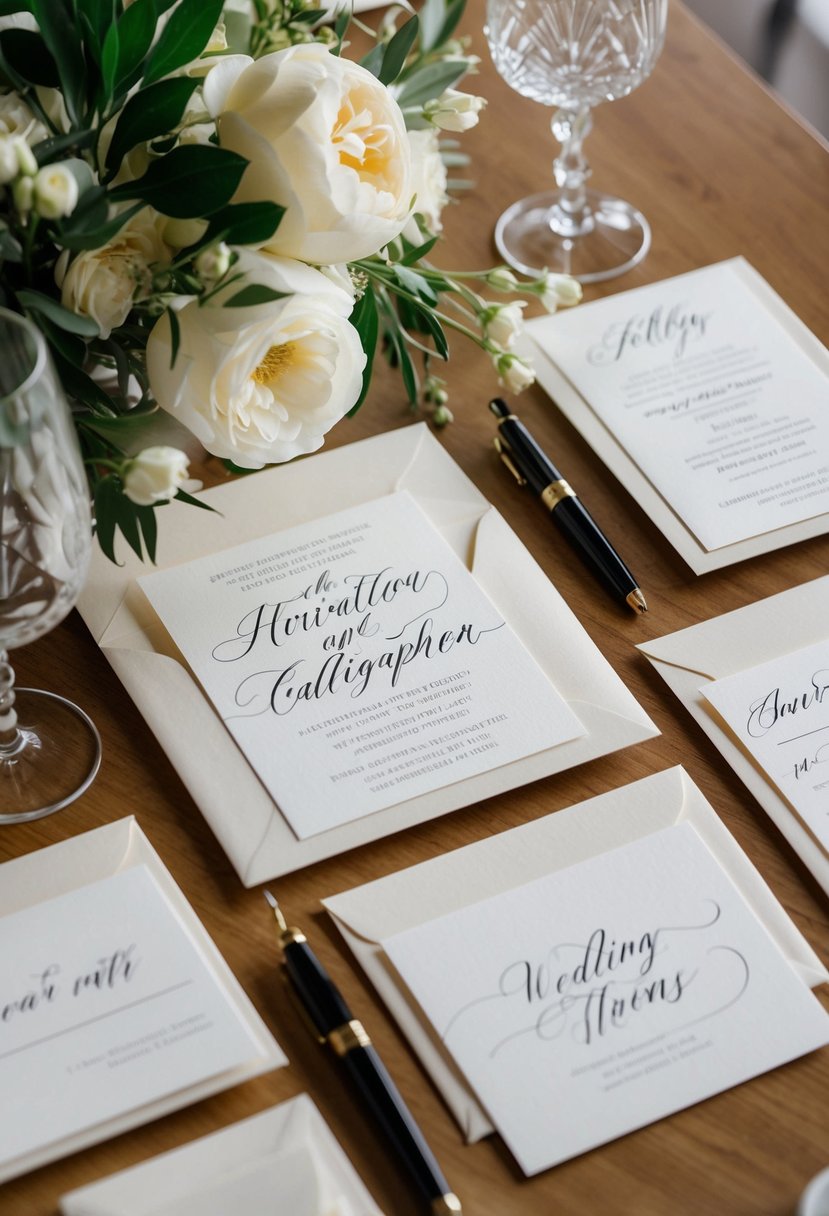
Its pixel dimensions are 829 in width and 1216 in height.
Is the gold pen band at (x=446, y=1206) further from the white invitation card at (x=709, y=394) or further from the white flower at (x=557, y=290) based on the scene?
the white flower at (x=557, y=290)

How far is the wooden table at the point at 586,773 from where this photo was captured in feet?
2.15

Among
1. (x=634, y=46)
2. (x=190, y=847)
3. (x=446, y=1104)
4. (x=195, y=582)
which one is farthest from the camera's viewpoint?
(x=634, y=46)

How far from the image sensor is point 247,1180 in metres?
0.64

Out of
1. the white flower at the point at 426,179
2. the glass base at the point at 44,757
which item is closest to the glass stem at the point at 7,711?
the glass base at the point at 44,757

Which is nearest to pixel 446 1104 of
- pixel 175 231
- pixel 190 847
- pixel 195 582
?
pixel 190 847

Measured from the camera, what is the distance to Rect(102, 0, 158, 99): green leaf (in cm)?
74

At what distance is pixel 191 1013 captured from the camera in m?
0.69

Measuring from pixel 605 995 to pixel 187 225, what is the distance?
47 cm

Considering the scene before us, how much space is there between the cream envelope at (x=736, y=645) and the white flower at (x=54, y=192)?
0.44 meters

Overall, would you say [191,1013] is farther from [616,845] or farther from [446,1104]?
[616,845]

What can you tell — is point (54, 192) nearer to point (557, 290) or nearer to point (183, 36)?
point (183, 36)

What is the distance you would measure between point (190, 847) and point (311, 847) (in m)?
0.07

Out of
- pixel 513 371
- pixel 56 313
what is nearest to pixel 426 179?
pixel 513 371

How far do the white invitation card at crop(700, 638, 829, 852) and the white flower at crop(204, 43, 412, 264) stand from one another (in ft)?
1.16
